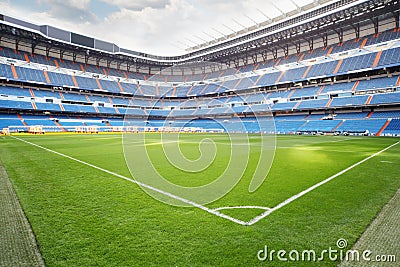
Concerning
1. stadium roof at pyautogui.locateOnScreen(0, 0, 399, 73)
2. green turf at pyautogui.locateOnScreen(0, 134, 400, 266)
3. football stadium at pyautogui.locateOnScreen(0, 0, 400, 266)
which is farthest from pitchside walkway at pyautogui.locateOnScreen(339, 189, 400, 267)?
stadium roof at pyautogui.locateOnScreen(0, 0, 399, 73)

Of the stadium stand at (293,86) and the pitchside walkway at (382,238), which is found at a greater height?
the stadium stand at (293,86)

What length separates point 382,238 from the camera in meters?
3.10

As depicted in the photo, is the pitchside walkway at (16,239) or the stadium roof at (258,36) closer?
the pitchside walkway at (16,239)

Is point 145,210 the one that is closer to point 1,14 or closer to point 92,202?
point 92,202

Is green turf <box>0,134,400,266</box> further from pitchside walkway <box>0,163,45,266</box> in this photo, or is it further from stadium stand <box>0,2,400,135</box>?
stadium stand <box>0,2,400,135</box>

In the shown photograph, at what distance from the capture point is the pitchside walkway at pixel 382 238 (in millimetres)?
2637
